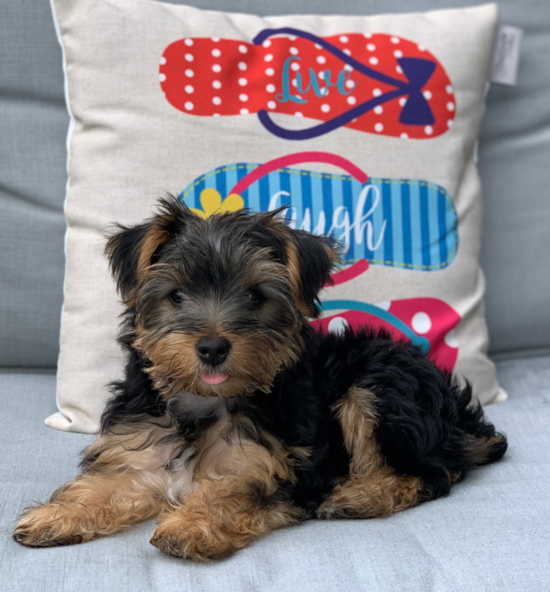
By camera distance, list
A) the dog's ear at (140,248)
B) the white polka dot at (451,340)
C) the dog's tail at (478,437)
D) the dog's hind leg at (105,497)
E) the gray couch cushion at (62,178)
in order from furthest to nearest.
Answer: the gray couch cushion at (62,178) → the white polka dot at (451,340) → the dog's tail at (478,437) → the dog's ear at (140,248) → the dog's hind leg at (105,497)

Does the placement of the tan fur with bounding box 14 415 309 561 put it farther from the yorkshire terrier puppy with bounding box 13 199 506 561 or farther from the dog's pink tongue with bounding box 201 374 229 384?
the dog's pink tongue with bounding box 201 374 229 384

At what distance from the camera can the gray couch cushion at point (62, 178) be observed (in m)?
3.67

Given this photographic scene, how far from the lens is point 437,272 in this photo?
350cm

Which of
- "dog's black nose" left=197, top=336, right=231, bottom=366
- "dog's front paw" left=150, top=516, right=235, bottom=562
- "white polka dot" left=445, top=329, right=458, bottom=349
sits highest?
"dog's black nose" left=197, top=336, right=231, bottom=366

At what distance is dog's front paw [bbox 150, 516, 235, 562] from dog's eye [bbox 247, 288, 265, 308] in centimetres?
71

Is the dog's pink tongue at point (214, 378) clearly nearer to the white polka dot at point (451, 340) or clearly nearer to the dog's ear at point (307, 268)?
the dog's ear at point (307, 268)

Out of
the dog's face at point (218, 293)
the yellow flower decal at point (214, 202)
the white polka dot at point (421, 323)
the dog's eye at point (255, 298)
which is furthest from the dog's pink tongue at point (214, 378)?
the white polka dot at point (421, 323)

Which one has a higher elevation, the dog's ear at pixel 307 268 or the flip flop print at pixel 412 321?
the dog's ear at pixel 307 268

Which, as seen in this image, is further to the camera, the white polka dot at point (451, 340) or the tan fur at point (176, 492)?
the white polka dot at point (451, 340)

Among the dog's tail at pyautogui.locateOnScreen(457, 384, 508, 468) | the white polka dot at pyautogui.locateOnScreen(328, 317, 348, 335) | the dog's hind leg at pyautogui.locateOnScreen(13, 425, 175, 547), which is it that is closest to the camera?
the dog's hind leg at pyautogui.locateOnScreen(13, 425, 175, 547)

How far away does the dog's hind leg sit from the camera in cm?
223

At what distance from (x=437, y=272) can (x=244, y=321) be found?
142 centimetres

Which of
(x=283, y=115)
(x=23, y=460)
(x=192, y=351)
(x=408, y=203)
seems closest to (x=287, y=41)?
(x=283, y=115)

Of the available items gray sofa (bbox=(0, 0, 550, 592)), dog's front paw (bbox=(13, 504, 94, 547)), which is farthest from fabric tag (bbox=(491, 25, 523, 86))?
dog's front paw (bbox=(13, 504, 94, 547))
